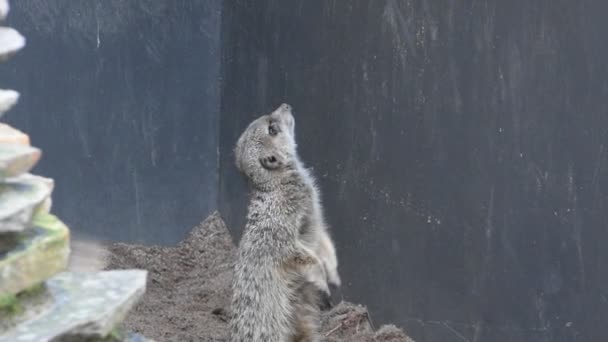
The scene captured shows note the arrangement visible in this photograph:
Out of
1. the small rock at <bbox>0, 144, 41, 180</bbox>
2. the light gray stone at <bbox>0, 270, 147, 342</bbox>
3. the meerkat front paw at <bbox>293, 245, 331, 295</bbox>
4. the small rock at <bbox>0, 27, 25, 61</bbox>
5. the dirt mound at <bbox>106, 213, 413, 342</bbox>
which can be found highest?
the small rock at <bbox>0, 27, 25, 61</bbox>

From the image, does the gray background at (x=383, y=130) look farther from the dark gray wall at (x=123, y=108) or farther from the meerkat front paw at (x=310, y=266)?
the meerkat front paw at (x=310, y=266)

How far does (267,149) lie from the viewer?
4238 mm

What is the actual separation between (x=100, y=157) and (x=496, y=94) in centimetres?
264

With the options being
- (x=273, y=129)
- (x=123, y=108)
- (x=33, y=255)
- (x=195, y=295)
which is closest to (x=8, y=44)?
(x=33, y=255)

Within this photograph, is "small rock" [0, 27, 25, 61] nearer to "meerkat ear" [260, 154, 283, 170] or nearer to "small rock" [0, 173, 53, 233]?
"small rock" [0, 173, 53, 233]

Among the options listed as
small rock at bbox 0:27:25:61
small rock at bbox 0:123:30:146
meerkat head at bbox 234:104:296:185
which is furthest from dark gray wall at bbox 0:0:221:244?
small rock at bbox 0:27:25:61

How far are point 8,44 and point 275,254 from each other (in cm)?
193

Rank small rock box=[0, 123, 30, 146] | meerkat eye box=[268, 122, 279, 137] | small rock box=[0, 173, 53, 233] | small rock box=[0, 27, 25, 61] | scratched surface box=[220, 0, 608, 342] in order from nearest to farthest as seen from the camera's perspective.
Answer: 1. small rock box=[0, 173, 53, 233]
2. small rock box=[0, 27, 25, 61]
3. small rock box=[0, 123, 30, 146]
4. scratched surface box=[220, 0, 608, 342]
5. meerkat eye box=[268, 122, 279, 137]

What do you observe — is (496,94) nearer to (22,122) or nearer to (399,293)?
(399,293)

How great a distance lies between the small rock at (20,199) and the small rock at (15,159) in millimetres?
40

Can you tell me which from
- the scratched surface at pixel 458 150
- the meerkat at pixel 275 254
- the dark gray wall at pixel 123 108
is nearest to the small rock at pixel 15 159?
the scratched surface at pixel 458 150

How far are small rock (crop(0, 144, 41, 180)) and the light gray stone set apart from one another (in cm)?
28

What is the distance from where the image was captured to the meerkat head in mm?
4211

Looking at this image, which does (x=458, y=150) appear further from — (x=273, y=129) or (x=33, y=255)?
(x=33, y=255)
